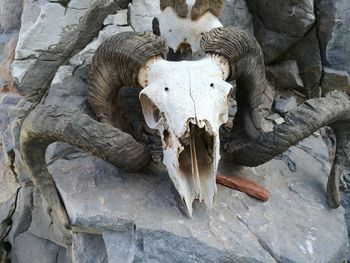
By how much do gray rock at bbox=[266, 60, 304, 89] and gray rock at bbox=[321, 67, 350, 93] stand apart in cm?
18

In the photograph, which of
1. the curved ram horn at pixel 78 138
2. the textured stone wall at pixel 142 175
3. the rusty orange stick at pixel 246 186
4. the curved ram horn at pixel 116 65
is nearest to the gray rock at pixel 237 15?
the textured stone wall at pixel 142 175

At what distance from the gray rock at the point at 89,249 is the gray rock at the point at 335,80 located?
2.18 meters

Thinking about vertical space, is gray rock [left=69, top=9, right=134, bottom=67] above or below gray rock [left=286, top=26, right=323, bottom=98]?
above

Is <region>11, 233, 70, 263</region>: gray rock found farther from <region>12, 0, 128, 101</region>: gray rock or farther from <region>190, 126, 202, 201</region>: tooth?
<region>190, 126, 202, 201</region>: tooth

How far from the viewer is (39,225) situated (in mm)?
2941

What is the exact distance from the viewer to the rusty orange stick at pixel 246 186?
2.41m

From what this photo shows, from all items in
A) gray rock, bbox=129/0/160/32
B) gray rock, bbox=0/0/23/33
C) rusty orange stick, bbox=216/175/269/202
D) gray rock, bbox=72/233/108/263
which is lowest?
gray rock, bbox=72/233/108/263

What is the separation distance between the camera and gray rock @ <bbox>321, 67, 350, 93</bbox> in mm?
3553

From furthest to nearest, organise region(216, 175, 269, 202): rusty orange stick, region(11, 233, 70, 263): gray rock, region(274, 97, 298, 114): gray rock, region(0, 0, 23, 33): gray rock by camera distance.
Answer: region(274, 97, 298, 114): gray rock < region(0, 0, 23, 33): gray rock < region(11, 233, 70, 263): gray rock < region(216, 175, 269, 202): rusty orange stick

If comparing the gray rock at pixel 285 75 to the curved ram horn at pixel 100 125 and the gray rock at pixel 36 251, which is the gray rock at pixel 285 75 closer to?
the curved ram horn at pixel 100 125

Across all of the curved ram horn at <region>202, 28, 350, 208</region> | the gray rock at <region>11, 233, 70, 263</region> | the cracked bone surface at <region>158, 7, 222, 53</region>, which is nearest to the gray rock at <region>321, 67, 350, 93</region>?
the curved ram horn at <region>202, 28, 350, 208</region>

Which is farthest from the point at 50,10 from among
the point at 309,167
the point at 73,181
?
the point at 309,167

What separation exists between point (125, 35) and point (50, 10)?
85 centimetres

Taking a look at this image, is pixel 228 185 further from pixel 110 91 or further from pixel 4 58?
pixel 4 58
